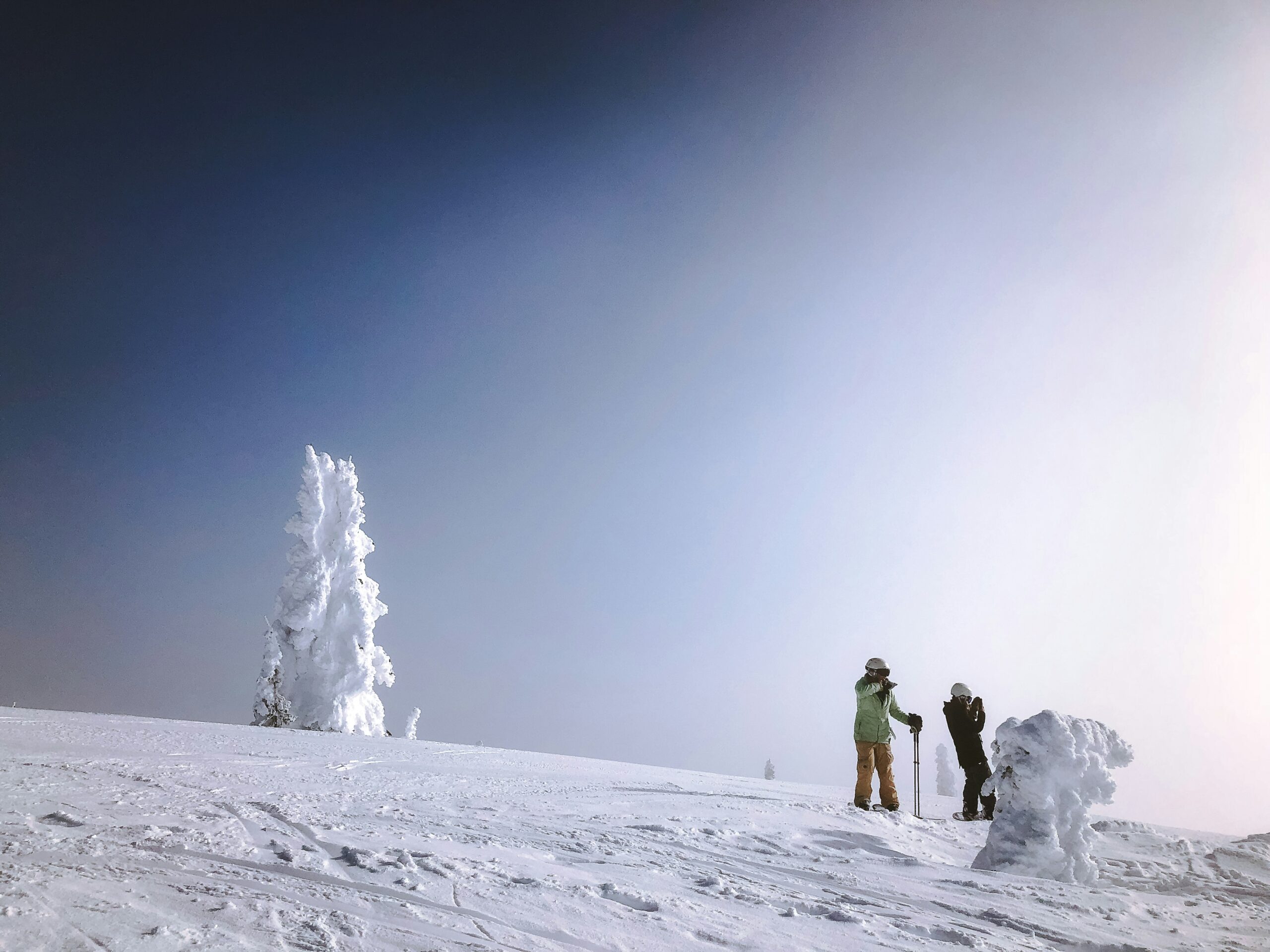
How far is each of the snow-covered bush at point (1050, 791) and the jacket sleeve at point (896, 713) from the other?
250 cm

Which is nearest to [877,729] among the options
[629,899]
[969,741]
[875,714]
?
[875,714]

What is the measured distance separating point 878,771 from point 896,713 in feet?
2.86

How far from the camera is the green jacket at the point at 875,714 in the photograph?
8914mm

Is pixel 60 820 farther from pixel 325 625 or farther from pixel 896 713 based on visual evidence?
pixel 325 625

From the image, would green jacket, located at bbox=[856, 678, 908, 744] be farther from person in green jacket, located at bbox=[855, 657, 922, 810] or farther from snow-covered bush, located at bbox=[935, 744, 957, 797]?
snow-covered bush, located at bbox=[935, 744, 957, 797]

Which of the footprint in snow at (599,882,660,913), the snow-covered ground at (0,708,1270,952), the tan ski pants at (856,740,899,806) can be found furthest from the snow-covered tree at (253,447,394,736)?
the footprint in snow at (599,882,660,913)

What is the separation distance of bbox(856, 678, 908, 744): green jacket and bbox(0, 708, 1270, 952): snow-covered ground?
1.42 metres

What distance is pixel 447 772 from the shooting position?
9289 mm

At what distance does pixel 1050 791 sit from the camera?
578 centimetres

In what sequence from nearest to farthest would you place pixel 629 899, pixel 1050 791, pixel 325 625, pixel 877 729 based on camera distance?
pixel 629 899, pixel 1050 791, pixel 877 729, pixel 325 625

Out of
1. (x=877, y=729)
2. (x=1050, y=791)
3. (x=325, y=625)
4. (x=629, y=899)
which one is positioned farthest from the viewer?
(x=325, y=625)

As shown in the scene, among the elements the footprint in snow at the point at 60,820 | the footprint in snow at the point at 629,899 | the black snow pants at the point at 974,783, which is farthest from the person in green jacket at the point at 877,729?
Answer: the footprint in snow at the point at 60,820

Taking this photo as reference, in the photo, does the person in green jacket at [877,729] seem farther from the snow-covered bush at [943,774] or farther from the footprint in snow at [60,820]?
the snow-covered bush at [943,774]

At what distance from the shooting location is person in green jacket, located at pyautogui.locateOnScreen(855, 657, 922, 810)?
29.0 ft
